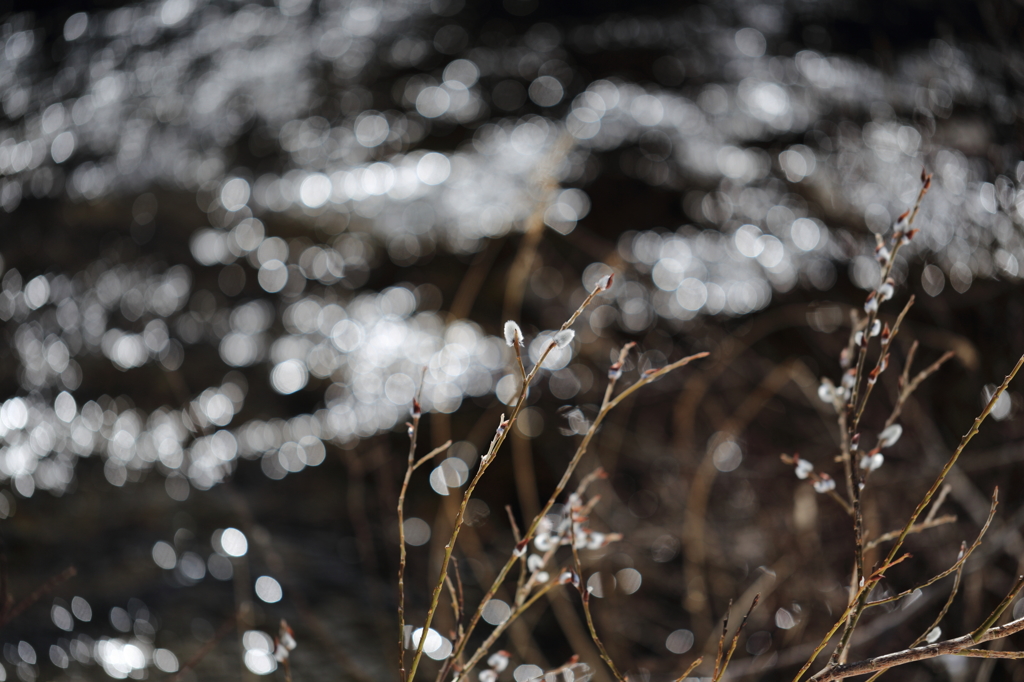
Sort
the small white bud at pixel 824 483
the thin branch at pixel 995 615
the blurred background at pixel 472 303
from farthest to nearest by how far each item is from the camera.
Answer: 1. the blurred background at pixel 472 303
2. the small white bud at pixel 824 483
3. the thin branch at pixel 995 615

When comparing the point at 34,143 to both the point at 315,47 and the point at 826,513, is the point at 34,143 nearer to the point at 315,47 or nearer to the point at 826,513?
the point at 315,47

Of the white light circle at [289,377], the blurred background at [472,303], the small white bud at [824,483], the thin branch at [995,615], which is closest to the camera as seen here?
the thin branch at [995,615]

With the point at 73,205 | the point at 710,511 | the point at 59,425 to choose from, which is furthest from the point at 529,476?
the point at 73,205

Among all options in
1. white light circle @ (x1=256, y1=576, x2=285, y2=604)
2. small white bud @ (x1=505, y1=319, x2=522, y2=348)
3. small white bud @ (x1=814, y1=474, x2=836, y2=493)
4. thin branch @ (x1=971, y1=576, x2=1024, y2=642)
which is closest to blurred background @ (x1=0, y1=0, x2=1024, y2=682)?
white light circle @ (x1=256, y1=576, x2=285, y2=604)

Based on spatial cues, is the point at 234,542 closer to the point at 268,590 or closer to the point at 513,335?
the point at 268,590

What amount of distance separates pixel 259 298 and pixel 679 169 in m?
1.02

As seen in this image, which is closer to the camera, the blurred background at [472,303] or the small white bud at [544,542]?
the small white bud at [544,542]

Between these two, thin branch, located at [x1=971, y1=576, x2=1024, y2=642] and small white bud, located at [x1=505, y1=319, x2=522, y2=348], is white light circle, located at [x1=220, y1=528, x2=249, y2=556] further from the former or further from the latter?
thin branch, located at [x1=971, y1=576, x2=1024, y2=642]

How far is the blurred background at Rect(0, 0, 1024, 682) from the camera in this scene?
3.69ft

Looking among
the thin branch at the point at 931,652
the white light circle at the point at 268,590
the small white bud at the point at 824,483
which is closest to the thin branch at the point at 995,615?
the thin branch at the point at 931,652

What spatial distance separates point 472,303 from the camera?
1558 mm

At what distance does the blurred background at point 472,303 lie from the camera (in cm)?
112

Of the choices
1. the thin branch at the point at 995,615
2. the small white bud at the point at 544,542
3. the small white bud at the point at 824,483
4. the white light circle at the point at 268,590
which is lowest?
the white light circle at the point at 268,590

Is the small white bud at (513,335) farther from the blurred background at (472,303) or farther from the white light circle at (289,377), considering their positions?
the white light circle at (289,377)
